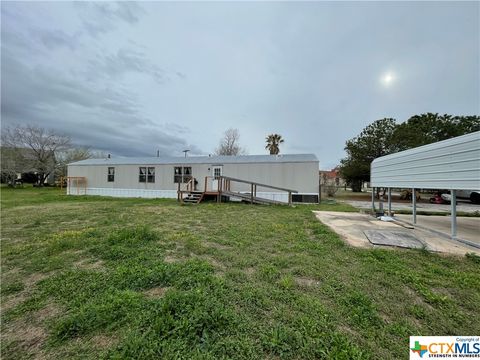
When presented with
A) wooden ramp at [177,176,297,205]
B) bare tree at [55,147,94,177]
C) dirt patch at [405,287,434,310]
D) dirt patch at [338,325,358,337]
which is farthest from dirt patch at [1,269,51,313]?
bare tree at [55,147,94,177]

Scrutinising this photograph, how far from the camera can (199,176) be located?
15.0 metres

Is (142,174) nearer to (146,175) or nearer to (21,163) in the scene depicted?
(146,175)

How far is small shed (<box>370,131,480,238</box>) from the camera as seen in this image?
423cm

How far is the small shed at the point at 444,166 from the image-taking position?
4.23 meters

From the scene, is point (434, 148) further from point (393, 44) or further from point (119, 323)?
point (119, 323)

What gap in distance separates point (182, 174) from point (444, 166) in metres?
14.2

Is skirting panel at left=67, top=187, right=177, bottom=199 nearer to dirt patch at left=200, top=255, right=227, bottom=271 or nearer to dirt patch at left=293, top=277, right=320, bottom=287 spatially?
dirt patch at left=200, top=255, right=227, bottom=271

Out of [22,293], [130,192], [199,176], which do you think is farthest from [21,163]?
[22,293]

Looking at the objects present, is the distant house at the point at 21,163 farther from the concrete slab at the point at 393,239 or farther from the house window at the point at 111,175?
the concrete slab at the point at 393,239

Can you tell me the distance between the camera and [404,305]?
7.55 feet

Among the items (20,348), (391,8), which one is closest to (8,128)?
(20,348)

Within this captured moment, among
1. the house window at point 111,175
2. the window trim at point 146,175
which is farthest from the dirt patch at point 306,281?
the house window at point 111,175

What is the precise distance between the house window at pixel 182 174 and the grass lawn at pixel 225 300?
11051mm

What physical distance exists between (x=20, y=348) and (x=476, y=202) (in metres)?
24.5
